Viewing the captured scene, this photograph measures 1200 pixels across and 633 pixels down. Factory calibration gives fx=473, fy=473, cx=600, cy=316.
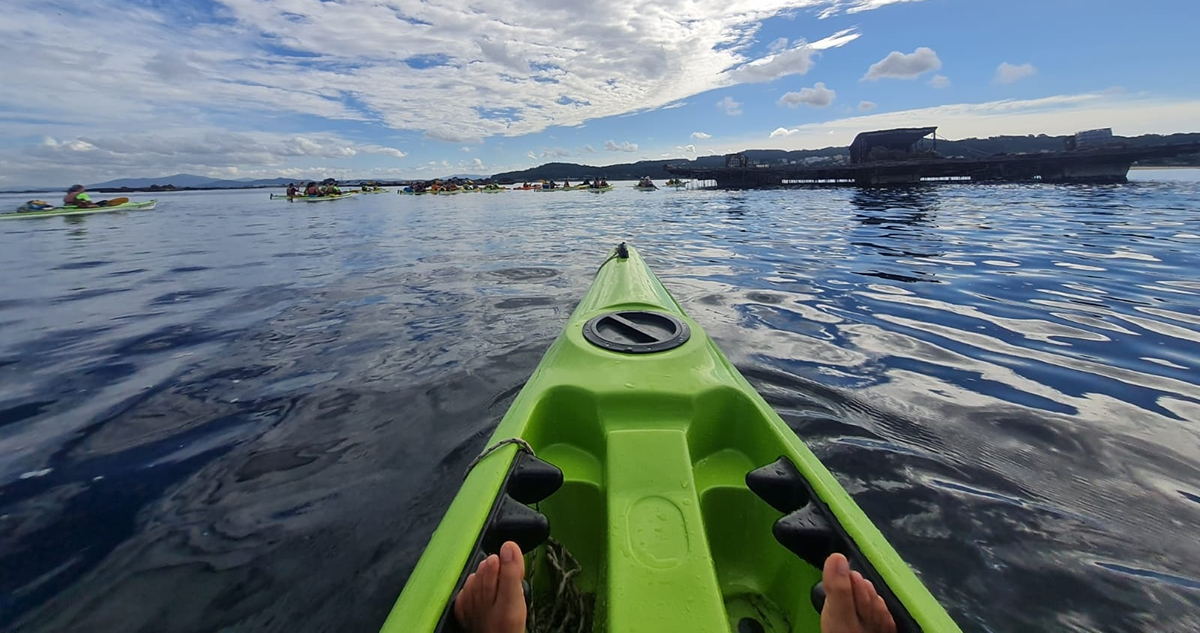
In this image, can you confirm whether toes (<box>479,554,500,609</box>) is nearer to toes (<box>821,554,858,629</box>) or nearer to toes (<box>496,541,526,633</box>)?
toes (<box>496,541,526,633</box>)

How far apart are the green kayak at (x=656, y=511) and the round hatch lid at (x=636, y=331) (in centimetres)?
3

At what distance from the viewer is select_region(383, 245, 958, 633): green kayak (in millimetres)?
1359

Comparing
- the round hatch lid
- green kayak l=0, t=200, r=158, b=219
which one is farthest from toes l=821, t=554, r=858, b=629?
green kayak l=0, t=200, r=158, b=219

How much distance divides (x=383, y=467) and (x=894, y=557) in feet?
9.41

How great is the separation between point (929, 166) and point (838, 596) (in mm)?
51109

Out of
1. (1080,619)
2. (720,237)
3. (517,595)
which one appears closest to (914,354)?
(1080,619)

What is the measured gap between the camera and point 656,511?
1684mm

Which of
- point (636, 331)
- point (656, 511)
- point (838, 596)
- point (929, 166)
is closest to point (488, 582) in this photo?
point (656, 511)

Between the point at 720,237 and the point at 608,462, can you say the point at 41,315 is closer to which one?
the point at 608,462

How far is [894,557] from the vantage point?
1457 millimetres

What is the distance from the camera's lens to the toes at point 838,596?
1280mm

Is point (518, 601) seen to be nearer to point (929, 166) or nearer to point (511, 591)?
point (511, 591)

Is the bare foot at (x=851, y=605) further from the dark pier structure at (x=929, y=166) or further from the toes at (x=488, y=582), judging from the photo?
the dark pier structure at (x=929, y=166)

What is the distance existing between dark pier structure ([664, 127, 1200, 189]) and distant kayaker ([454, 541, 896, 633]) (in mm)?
49848
